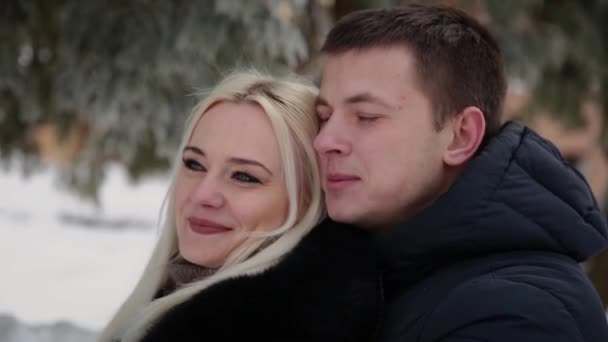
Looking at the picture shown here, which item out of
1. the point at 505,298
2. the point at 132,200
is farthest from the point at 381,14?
the point at 132,200

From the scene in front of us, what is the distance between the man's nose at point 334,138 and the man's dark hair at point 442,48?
0.20 meters

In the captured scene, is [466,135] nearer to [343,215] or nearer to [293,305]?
→ [343,215]

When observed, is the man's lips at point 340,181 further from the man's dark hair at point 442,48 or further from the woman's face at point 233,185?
the man's dark hair at point 442,48

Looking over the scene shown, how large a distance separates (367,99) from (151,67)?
7.40 ft

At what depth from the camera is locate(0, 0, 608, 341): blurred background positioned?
3775 mm

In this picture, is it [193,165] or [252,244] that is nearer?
[252,244]

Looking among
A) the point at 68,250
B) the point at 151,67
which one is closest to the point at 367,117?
the point at 151,67

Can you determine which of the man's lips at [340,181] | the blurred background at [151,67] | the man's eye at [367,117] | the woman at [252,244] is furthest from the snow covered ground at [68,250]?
the man's eye at [367,117]

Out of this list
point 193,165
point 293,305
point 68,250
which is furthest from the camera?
point 68,250

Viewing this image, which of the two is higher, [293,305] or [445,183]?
[445,183]

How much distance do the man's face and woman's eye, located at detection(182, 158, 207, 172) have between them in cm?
35

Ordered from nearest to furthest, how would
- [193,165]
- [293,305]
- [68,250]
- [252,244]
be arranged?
[293,305]
[252,244]
[193,165]
[68,250]

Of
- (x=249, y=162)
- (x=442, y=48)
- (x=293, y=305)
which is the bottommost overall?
(x=293, y=305)

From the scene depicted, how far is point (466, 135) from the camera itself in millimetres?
1899
